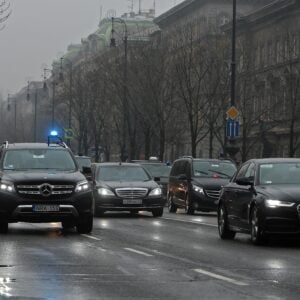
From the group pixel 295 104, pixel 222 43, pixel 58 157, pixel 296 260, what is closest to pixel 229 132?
pixel 295 104

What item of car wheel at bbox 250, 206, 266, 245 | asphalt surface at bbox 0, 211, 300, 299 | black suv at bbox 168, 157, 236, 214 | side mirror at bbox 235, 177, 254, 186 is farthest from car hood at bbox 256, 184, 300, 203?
black suv at bbox 168, 157, 236, 214

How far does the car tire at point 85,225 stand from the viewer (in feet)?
65.6

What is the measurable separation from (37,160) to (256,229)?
5.73m

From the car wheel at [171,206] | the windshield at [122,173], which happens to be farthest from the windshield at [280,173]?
the car wheel at [171,206]

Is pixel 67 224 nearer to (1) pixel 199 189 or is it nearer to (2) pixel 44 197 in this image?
(2) pixel 44 197

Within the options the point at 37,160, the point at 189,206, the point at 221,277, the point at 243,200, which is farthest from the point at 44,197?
the point at 189,206

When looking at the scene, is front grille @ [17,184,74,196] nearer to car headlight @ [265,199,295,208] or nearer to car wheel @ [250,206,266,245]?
car wheel @ [250,206,266,245]

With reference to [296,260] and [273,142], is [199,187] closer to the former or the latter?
[296,260]

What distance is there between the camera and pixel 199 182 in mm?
30422

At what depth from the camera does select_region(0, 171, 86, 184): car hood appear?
63.9ft

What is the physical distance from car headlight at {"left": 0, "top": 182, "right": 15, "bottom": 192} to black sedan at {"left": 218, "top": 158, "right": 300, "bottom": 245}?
4.09 metres

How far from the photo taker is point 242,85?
5591 cm

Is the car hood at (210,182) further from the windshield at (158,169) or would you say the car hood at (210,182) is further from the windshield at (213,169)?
the windshield at (158,169)

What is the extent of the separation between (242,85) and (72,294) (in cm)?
4612
